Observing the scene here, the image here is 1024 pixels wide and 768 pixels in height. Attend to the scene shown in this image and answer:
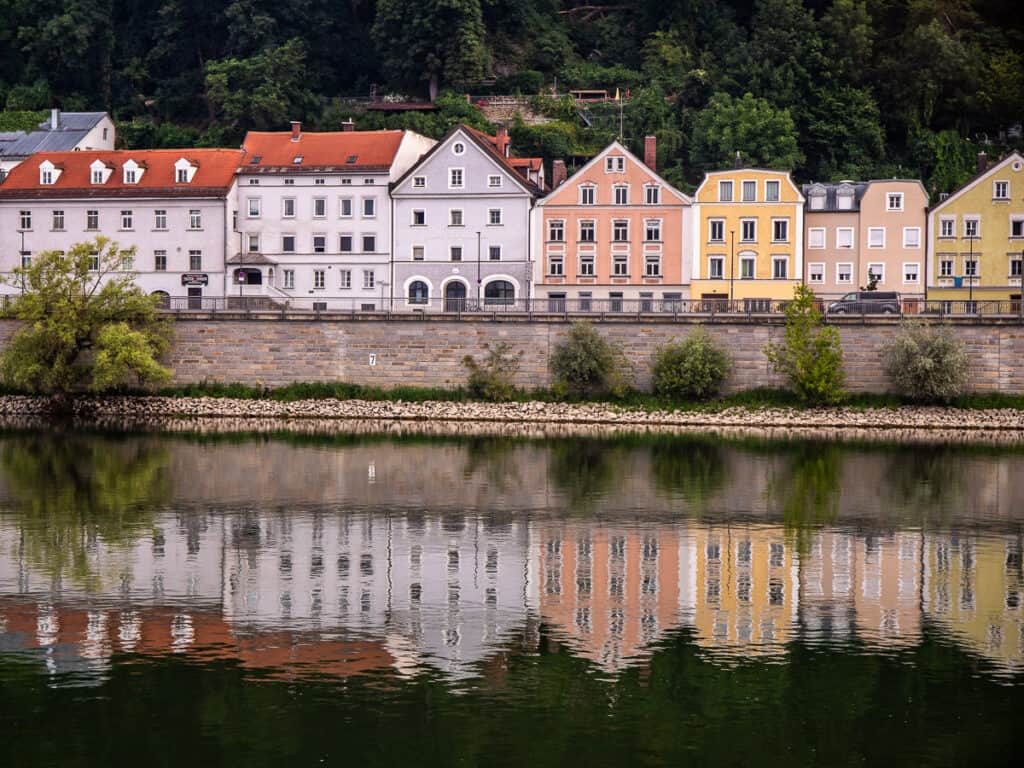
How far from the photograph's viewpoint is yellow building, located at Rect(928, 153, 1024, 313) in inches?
2707

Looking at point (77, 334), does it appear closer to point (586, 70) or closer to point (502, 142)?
point (502, 142)

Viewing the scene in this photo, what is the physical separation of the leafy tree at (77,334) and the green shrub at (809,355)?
936 inches

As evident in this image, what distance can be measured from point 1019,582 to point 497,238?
4240 cm

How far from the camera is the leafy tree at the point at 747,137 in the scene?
263 ft

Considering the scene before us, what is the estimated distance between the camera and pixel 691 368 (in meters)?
57.3

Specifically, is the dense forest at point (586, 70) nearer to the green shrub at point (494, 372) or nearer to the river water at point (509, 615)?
the green shrub at point (494, 372)

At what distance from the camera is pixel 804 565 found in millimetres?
30047

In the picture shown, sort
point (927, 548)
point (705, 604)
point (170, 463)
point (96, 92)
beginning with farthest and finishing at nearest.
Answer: point (96, 92)
point (170, 463)
point (927, 548)
point (705, 604)

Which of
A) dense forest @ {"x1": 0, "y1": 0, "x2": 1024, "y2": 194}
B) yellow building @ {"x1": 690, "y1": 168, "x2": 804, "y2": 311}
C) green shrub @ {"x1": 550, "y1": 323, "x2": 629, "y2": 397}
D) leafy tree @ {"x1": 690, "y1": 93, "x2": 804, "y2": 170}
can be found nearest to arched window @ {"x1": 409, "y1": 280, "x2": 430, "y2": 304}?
green shrub @ {"x1": 550, "y1": 323, "x2": 629, "y2": 397}

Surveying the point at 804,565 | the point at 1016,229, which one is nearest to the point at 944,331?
the point at 1016,229

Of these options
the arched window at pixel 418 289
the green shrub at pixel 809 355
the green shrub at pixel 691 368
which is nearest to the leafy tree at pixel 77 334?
the arched window at pixel 418 289

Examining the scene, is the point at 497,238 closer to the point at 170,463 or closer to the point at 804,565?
the point at 170,463

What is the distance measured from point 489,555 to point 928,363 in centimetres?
2950

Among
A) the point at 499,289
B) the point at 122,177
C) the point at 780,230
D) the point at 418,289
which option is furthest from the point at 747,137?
the point at 122,177
